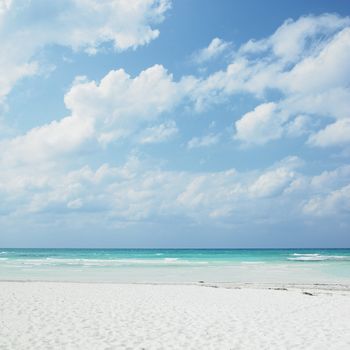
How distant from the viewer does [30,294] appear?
14.8 meters

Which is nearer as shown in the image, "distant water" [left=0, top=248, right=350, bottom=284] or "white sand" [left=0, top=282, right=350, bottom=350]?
"white sand" [left=0, top=282, right=350, bottom=350]

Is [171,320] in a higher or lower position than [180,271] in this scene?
higher

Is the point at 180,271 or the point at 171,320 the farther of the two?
the point at 180,271

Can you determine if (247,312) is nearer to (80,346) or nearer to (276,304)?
(276,304)

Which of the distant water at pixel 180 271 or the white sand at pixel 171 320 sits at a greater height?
the white sand at pixel 171 320

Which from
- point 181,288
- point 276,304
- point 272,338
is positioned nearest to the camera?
point 272,338

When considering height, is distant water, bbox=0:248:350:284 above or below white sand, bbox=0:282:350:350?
below

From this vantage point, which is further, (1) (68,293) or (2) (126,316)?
(1) (68,293)

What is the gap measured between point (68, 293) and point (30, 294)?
1.41 m

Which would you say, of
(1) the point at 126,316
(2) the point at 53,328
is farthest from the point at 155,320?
(2) the point at 53,328

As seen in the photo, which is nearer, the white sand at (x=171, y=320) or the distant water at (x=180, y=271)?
the white sand at (x=171, y=320)

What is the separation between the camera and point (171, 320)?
33.6 ft

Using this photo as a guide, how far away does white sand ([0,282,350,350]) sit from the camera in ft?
26.3

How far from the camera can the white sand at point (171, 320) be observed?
26.3 feet
